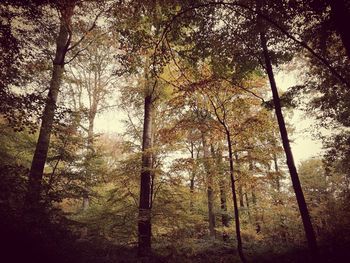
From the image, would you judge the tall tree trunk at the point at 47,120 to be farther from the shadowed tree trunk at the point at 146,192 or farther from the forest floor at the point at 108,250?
the shadowed tree trunk at the point at 146,192

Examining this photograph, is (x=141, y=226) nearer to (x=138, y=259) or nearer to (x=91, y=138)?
(x=138, y=259)

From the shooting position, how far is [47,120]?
308 inches

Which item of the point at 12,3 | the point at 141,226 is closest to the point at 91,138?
the point at 141,226

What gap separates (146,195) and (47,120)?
16.2 feet

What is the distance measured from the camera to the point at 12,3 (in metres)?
5.87

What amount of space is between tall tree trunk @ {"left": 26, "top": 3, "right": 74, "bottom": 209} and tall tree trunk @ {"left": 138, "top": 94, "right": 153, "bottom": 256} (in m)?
3.75

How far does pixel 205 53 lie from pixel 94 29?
6.47 metres

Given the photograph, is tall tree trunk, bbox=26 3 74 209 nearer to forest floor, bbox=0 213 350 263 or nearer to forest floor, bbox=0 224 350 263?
forest floor, bbox=0 213 350 263

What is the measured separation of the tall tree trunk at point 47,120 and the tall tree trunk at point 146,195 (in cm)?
375

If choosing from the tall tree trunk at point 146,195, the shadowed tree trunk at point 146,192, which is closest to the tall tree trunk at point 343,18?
the shadowed tree trunk at point 146,192

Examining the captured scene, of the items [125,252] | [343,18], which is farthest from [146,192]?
[343,18]

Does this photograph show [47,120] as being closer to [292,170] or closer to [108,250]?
[108,250]

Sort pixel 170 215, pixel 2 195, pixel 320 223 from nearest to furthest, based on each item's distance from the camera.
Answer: pixel 2 195 < pixel 170 215 < pixel 320 223

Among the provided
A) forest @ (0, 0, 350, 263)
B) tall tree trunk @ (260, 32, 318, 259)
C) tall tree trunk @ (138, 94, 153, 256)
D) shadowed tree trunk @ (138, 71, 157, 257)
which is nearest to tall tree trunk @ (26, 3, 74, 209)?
forest @ (0, 0, 350, 263)
